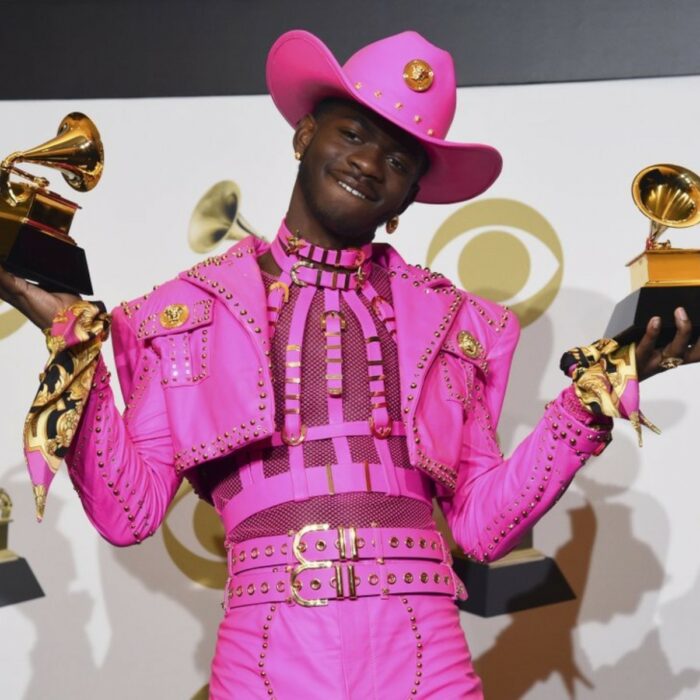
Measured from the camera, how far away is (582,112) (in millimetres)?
2994

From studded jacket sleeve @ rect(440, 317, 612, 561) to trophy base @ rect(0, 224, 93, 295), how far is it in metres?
0.72

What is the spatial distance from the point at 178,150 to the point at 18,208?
119 cm

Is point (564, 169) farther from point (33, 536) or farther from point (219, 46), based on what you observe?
point (33, 536)

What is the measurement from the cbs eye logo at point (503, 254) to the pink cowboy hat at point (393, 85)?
2.30ft

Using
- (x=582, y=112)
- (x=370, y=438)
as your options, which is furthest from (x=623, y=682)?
(x=582, y=112)

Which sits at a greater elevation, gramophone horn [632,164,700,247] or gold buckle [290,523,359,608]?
gramophone horn [632,164,700,247]

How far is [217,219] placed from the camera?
118 inches

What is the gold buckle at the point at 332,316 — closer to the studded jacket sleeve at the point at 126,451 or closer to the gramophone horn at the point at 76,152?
the studded jacket sleeve at the point at 126,451

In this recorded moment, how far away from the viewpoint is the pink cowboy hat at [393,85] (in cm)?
212

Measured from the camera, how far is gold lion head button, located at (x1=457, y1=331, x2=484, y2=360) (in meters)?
2.21

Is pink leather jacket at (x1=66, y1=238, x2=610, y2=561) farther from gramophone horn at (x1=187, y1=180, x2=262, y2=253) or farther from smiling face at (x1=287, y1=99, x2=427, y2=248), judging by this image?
gramophone horn at (x1=187, y1=180, x2=262, y2=253)

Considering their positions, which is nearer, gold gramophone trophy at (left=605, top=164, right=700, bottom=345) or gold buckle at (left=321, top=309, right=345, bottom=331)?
gold gramophone trophy at (left=605, top=164, right=700, bottom=345)

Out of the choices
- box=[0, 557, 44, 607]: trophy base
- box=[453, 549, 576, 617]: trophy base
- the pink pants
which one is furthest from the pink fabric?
box=[0, 557, 44, 607]: trophy base

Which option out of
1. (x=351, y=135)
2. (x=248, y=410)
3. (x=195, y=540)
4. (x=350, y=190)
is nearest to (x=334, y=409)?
(x=248, y=410)
